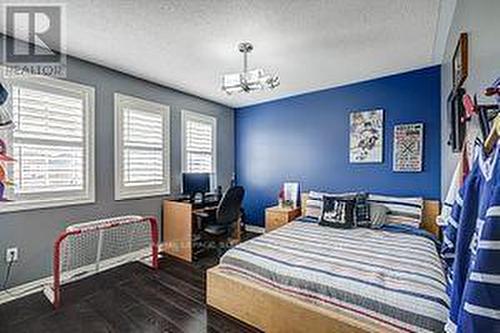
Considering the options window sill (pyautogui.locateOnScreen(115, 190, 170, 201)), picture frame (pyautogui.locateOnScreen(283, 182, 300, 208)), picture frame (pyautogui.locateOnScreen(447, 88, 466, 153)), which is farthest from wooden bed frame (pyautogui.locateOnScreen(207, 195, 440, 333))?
picture frame (pyautogui.locateOnScreen(283, 182, 300, 208))

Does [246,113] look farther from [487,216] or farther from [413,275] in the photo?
→ [487,216]

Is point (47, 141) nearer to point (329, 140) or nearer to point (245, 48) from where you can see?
point (245, 48)

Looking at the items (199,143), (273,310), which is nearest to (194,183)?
(199,143)

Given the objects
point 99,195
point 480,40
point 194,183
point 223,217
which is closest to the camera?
point 480,40

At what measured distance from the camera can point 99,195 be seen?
3166 mm

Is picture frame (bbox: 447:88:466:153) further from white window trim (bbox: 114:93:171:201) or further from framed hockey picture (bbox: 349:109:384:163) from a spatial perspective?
white window trim (bbox: 114:93:171:201)

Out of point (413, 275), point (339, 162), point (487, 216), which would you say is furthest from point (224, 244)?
point (487, 216)

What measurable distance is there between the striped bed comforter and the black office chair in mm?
866

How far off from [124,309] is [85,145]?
186cm

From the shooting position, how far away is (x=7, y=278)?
245cm

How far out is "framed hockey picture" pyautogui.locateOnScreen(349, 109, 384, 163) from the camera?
11.8ft

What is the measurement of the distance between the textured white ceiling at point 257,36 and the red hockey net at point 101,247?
1.86m

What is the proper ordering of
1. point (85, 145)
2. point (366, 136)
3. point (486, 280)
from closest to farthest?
point (486, 280), point (85, 145), point (366, 136)

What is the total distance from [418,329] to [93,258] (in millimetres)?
3229
